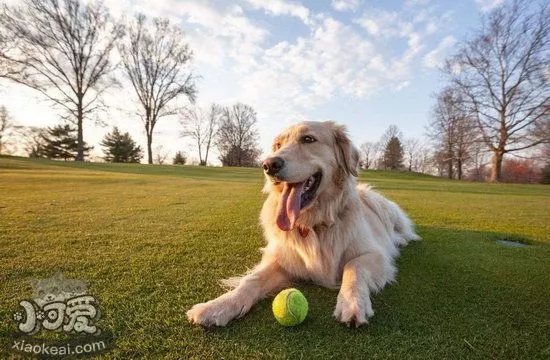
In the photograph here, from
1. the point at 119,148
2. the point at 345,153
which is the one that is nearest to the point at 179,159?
the point at 119,148

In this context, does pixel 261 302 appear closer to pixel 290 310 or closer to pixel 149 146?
pixel 290 310

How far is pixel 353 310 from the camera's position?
1.94 meters

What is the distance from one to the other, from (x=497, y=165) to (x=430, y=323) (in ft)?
103

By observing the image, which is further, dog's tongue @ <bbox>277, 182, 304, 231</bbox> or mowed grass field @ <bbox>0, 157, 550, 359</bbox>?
dog's tongue @ <bbox>277, 182, 304, 231</bbox>

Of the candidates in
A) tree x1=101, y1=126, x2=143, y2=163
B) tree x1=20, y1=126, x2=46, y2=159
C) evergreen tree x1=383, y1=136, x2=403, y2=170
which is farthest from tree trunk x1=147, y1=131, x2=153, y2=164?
evergreen tree x1=383, y1=136, x2=403, y2=170

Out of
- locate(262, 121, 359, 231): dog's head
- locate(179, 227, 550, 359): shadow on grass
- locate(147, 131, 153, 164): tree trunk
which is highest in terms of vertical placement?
locate(147, 131, 153, 164): tree trunk

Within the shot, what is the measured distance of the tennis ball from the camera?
187cm

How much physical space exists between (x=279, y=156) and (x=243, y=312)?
1.30 m

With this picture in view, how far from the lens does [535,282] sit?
268 cm

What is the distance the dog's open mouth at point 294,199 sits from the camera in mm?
2760

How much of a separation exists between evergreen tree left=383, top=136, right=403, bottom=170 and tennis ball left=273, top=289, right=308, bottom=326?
6024 centimetres

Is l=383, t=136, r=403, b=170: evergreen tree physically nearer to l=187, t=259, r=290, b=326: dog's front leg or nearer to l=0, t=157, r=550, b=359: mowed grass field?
l=0, t=157, r=550, b=359: mowed grass field

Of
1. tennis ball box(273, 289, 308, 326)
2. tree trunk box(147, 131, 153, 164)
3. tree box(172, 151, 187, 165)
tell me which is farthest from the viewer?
tree box(172, 151, 187, 165)

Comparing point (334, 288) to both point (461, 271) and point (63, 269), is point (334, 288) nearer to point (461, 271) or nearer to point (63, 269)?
point (461, 271)
